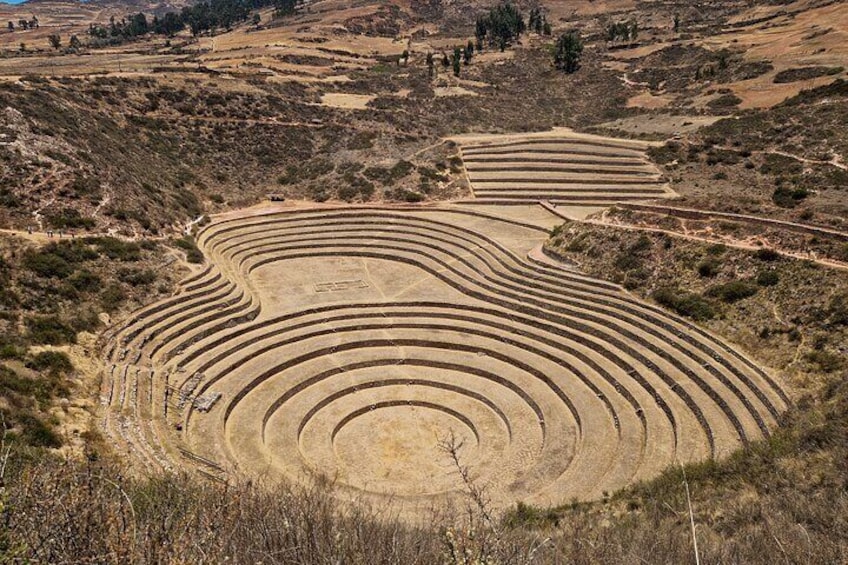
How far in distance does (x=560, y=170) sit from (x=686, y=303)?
22301 mm

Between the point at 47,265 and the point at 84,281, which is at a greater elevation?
the point at 47,265

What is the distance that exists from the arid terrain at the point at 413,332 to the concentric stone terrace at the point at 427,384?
12 cm

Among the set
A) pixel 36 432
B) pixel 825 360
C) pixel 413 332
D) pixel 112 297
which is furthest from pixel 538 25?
pixel 36 432

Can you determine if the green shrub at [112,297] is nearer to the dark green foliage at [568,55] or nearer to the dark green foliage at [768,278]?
the dark green foliage at [768,278]

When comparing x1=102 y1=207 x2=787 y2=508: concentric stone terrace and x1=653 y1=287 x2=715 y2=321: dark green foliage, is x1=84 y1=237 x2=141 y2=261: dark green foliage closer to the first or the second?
x1=102 y1=207 x2=787 y2=508: concentric stone terrace

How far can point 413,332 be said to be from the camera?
936 inches

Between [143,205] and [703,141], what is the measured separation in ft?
140

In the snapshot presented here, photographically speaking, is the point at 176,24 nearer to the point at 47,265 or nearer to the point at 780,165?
the point at 47,265

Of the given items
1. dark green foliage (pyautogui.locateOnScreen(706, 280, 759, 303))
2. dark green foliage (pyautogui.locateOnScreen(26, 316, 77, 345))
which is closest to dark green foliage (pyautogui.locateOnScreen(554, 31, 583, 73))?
dark green foliage (pyautogui.locateOnScreen(706, 280, 759, 303))

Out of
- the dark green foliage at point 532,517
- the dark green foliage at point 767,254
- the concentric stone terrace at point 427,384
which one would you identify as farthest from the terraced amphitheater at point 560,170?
the dark green foliage at point 532,517

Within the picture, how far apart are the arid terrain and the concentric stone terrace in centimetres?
12

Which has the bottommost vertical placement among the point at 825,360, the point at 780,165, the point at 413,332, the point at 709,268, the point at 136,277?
the point at 413,332

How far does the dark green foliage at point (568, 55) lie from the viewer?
7825 cm

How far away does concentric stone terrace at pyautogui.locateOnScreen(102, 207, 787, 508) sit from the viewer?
1636 centimetres
